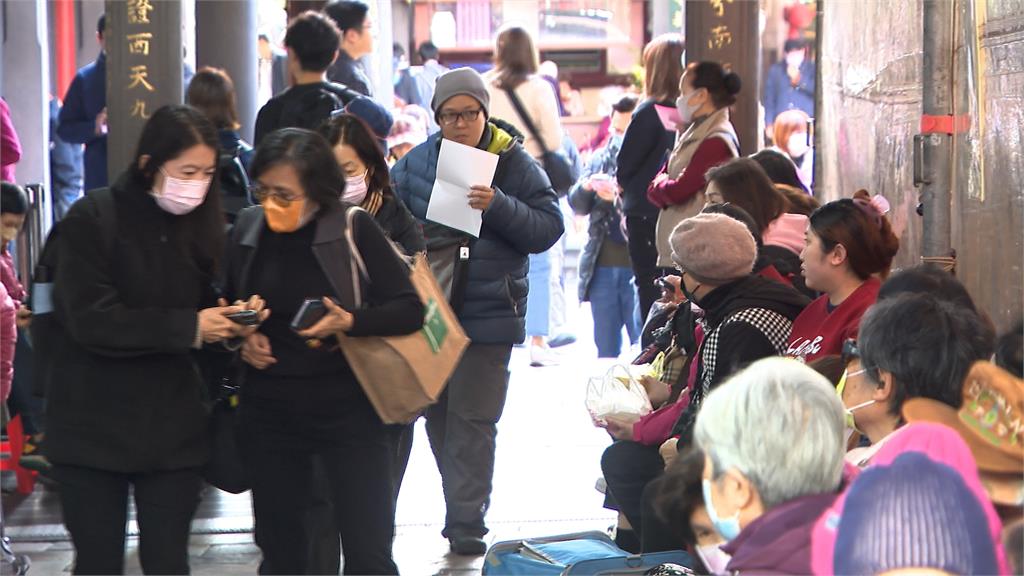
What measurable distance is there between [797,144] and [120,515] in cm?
1008

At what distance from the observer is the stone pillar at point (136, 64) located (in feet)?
26.0

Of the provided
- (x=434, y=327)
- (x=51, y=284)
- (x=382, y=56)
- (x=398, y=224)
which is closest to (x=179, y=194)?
(x=51, y=284)

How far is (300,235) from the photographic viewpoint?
4613 millimetres

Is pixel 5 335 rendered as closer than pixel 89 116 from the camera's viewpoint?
Yes

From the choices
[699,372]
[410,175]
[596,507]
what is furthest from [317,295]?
[596,507]

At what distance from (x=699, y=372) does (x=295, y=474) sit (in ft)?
4.76

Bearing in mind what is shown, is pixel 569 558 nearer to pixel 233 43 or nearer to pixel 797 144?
pixel 233 43

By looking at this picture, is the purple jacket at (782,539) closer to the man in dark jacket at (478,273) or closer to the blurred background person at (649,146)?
the man in dark jacket at (478,273)

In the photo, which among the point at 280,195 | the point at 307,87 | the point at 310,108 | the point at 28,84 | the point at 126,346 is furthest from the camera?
the point at 28,84

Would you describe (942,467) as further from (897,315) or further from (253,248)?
(253,248)

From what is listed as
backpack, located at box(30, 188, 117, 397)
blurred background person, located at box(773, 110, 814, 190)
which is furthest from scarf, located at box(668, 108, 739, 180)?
blurred background person, located at box(773, 110, 814, 190)

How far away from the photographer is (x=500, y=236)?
6527 millimetres

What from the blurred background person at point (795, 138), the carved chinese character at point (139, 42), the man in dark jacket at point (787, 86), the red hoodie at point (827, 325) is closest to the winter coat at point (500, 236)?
the red hoodie at point (827, 325)

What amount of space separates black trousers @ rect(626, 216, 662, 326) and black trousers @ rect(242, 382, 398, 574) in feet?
16.6
